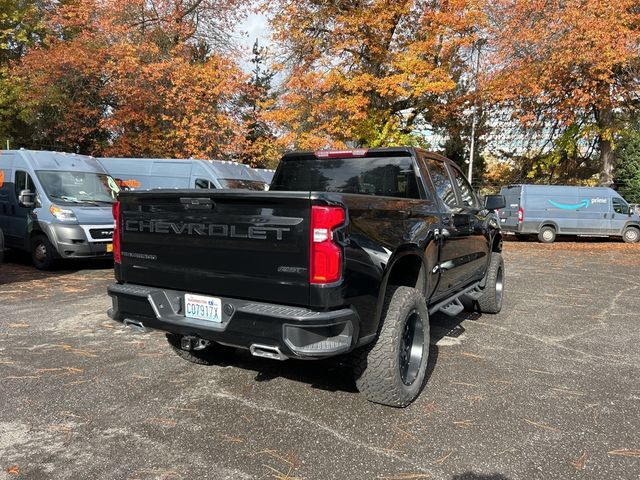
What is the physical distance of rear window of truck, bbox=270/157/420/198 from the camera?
4348mm

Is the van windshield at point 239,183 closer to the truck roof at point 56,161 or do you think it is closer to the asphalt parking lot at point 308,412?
the truck roof at point 56,161

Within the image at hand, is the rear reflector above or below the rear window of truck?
above

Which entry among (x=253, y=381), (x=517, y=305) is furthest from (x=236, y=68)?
(x=253, y=381)

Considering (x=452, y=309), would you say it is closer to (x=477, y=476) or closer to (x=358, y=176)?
(x=358, y=176)

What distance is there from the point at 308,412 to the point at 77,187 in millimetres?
8648

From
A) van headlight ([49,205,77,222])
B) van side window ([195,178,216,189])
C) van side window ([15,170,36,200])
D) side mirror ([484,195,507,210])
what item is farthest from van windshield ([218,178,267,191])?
side mirror ([484,195,507,210])

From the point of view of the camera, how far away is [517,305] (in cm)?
702

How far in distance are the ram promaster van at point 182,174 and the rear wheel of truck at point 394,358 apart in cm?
865

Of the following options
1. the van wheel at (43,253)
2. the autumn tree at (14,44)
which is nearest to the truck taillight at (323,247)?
the van wheel at (43,253)

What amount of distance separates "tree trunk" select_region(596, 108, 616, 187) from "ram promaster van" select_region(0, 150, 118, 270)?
1980 centimetres

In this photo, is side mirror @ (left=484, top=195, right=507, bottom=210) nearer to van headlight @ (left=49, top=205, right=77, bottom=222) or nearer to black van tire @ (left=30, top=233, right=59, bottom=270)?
van headlight @ (left=49, top=205, right=77, bottom=222)

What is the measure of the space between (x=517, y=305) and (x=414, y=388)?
4.12 metres

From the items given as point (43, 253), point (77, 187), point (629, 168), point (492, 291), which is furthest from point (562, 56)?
point (43, 253)

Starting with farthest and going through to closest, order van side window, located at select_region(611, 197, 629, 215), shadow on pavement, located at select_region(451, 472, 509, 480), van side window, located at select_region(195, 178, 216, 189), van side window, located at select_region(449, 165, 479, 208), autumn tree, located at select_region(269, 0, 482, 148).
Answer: van side window, located at select_region(611, 197, 629, 215), autumn tree, located at select_region(269, 0, 482, 148), van side window, located at select_region(195, 178, 216, 189), van side window, located at select_region(449, 165, 479, 208), shadow on pavement, located at select_region(451, 472, 509, 480)
